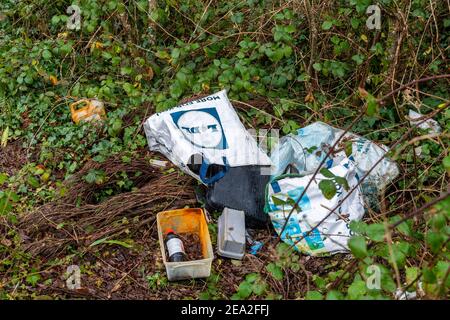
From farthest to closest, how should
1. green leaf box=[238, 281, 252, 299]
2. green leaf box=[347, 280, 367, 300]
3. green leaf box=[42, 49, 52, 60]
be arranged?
1. green leaf box=[42, 49, 52, 60]
2. green leaf box=[238, 281, 252, 299]
3. green leaf box=[347, 280, 367, 300]

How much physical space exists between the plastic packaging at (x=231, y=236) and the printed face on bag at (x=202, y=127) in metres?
0.49

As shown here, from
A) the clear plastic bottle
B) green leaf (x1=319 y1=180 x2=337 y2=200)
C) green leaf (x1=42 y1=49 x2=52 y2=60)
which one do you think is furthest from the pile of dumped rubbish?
green leaf (x1=42 y1=49 x2=52 y2=60)

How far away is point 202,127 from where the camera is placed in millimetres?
3465

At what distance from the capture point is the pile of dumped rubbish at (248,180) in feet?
9.96

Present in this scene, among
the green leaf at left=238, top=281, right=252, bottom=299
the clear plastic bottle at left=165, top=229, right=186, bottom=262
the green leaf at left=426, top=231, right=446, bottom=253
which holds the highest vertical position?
the green leaf at left=426, top=231, right=446, bottom=253

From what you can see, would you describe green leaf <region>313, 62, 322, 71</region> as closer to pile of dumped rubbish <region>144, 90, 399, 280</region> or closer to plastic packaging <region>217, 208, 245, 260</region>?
pile of dumped rubbish <region>144, 90, 399, 280</region>

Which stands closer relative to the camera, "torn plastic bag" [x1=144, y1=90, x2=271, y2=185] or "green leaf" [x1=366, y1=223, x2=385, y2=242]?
"green leaf" [x1=366, y1=223, x2=385, y2=242]

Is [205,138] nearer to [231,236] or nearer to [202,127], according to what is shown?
[202,127]

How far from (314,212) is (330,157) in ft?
1.19

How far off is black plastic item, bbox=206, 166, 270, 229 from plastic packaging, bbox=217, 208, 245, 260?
0.09 metres

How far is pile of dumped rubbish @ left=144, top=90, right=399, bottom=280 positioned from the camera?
3.04 meters

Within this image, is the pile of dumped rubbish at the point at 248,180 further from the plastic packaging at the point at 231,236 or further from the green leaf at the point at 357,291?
the green leaf at the point at 357,291

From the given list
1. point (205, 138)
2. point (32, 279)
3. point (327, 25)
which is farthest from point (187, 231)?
point (327, 25)
